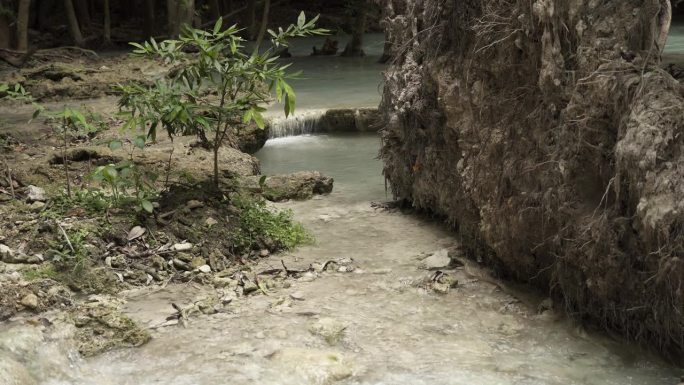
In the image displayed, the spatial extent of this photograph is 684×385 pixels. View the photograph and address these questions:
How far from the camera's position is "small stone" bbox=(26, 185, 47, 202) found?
5.73m

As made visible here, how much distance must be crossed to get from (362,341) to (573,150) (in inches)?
59.3

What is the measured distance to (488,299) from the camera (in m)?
4.91

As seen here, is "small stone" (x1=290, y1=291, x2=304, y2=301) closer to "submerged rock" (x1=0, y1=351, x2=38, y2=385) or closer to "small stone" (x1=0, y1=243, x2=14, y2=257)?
"submerged rock" (x1=0, y1=351, x2=38, y2=385)

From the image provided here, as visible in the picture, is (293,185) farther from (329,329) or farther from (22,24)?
(22,24)

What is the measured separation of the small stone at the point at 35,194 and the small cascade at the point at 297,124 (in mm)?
4853

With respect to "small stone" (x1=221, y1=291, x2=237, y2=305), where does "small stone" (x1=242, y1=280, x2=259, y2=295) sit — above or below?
above

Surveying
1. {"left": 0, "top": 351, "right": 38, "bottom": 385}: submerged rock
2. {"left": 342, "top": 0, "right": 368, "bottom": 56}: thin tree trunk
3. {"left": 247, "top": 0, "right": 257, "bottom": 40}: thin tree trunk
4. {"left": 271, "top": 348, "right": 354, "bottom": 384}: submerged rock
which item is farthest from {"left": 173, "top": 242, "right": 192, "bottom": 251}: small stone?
{"left": 247, "top": 0, "right": 257, "bottom": 40}: thin tree trunk

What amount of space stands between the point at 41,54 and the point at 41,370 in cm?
1041

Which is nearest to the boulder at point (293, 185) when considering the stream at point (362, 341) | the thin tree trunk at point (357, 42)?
the stream at point (362, 341)

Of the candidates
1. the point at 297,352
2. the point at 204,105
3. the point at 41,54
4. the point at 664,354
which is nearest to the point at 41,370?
the point at 297,352

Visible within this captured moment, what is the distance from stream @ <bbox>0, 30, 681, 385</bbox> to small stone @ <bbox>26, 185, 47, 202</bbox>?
1313mm

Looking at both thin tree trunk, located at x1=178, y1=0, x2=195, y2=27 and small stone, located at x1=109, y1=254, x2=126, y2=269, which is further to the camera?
thin tree trunk, located at x1=178, y1=0, x2=195, y2=27

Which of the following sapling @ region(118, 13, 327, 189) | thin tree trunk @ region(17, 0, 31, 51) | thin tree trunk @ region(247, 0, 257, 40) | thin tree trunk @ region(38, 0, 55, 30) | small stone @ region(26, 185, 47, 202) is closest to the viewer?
sapling @ region(118, 13, 327, 189)

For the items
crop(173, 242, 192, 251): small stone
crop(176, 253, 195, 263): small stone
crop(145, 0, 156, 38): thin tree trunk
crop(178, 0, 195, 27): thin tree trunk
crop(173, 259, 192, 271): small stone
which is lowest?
crop(173, 259, 192, 271): small stone
